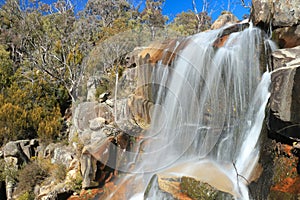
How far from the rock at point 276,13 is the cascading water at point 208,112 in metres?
0.33

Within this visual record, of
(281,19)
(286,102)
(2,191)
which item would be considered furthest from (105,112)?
(286,102)

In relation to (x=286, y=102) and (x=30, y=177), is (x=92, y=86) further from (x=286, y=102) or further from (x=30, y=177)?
(x=286, y=102)

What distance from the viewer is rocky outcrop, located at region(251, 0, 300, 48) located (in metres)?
6.43

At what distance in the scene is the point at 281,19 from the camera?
6.64m

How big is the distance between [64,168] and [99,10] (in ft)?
56.6

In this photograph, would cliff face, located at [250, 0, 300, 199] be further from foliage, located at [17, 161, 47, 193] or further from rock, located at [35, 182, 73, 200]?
foliage, located at [17, 161, 47, 193]

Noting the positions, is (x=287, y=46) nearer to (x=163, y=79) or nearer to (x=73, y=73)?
(x=163, y=79)

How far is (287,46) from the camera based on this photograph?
255 inches

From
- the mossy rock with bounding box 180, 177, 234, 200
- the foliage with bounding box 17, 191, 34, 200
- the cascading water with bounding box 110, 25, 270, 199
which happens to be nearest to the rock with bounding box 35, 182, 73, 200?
the foliage with bounding box 17, 191, 34, 200

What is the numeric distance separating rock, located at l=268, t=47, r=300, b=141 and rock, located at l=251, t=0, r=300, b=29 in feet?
5.48

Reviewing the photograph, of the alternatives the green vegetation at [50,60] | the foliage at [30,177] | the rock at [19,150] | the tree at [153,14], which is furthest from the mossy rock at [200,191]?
the tree at [153,14]

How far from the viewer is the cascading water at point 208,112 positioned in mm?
5879

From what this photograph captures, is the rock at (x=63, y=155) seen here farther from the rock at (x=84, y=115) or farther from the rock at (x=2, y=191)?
the rock at (x=2, y=191)

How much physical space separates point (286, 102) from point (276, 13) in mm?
2811
